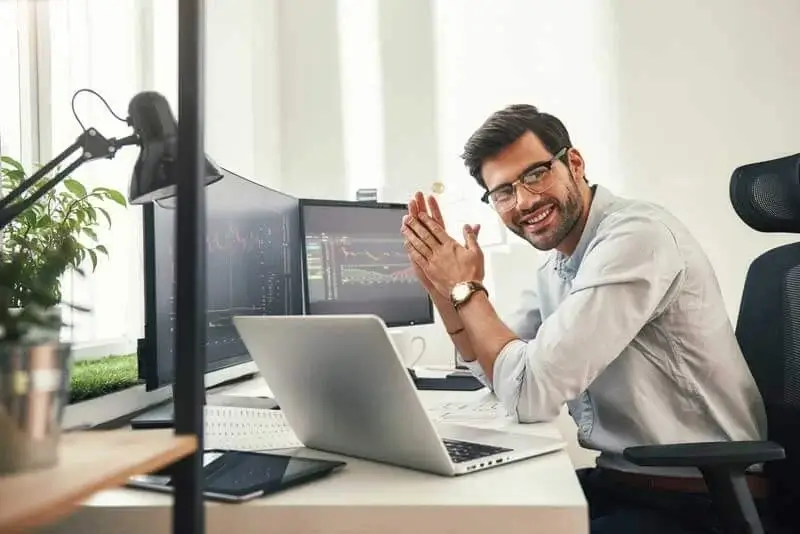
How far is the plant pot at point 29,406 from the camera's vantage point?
55 cm

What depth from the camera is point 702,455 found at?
108 centimetres

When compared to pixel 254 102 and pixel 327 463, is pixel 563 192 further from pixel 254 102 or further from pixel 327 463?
pixel 254 102

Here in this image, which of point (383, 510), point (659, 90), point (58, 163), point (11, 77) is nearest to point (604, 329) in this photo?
point (383, 510)

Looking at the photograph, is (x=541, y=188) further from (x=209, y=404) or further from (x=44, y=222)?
(x=44, y=222)

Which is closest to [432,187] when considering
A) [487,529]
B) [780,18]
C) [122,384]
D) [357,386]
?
[780,18]

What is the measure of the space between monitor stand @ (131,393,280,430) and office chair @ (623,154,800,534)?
693 mm

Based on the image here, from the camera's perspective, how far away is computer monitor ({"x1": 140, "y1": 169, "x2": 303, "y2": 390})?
1.17m

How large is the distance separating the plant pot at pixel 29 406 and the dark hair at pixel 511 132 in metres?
1.08

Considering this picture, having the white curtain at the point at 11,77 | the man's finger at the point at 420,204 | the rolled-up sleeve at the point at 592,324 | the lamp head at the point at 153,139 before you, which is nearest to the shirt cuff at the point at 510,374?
the rolled-up sleeve at the point at 592,324

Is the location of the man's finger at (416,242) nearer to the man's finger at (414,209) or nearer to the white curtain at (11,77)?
the man's finger at (414,209)

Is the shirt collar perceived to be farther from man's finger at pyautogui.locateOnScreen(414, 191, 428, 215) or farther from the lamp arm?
the lamp arm

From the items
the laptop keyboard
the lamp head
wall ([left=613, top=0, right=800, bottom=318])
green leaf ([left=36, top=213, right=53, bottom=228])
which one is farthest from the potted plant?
wall ([left=613, top=0, right=800, bottom=318])

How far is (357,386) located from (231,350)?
0.56 m

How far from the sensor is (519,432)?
122 centimetres
